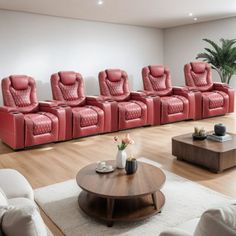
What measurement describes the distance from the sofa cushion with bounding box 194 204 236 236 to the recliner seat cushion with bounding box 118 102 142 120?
163 inches

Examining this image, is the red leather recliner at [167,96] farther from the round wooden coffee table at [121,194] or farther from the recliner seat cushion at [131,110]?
the round wooden coffee table at [121,194]

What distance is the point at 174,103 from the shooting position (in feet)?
18.0

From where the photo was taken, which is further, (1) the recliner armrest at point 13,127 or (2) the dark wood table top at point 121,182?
(1) the recliner armrest at point 13,127

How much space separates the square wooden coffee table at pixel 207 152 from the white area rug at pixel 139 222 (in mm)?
418

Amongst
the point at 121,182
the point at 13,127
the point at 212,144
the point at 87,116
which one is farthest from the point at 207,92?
the point at 121,182

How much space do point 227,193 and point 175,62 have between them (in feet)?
22.0

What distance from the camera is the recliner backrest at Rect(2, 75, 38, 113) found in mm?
4438

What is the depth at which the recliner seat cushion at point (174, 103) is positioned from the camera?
17.9ft

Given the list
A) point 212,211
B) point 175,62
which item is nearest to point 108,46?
point 175,62

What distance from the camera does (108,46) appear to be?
7.77 metres

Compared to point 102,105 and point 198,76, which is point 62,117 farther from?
point 198,76

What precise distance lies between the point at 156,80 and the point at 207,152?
3.10 meters

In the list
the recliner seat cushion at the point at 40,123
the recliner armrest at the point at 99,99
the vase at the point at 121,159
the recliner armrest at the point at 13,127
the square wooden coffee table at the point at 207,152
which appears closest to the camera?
the vase at the point at 121,159

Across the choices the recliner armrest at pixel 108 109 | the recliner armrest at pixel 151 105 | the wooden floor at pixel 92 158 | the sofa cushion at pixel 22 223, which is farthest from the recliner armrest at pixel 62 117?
the sofa cushion at pixel 22 223
